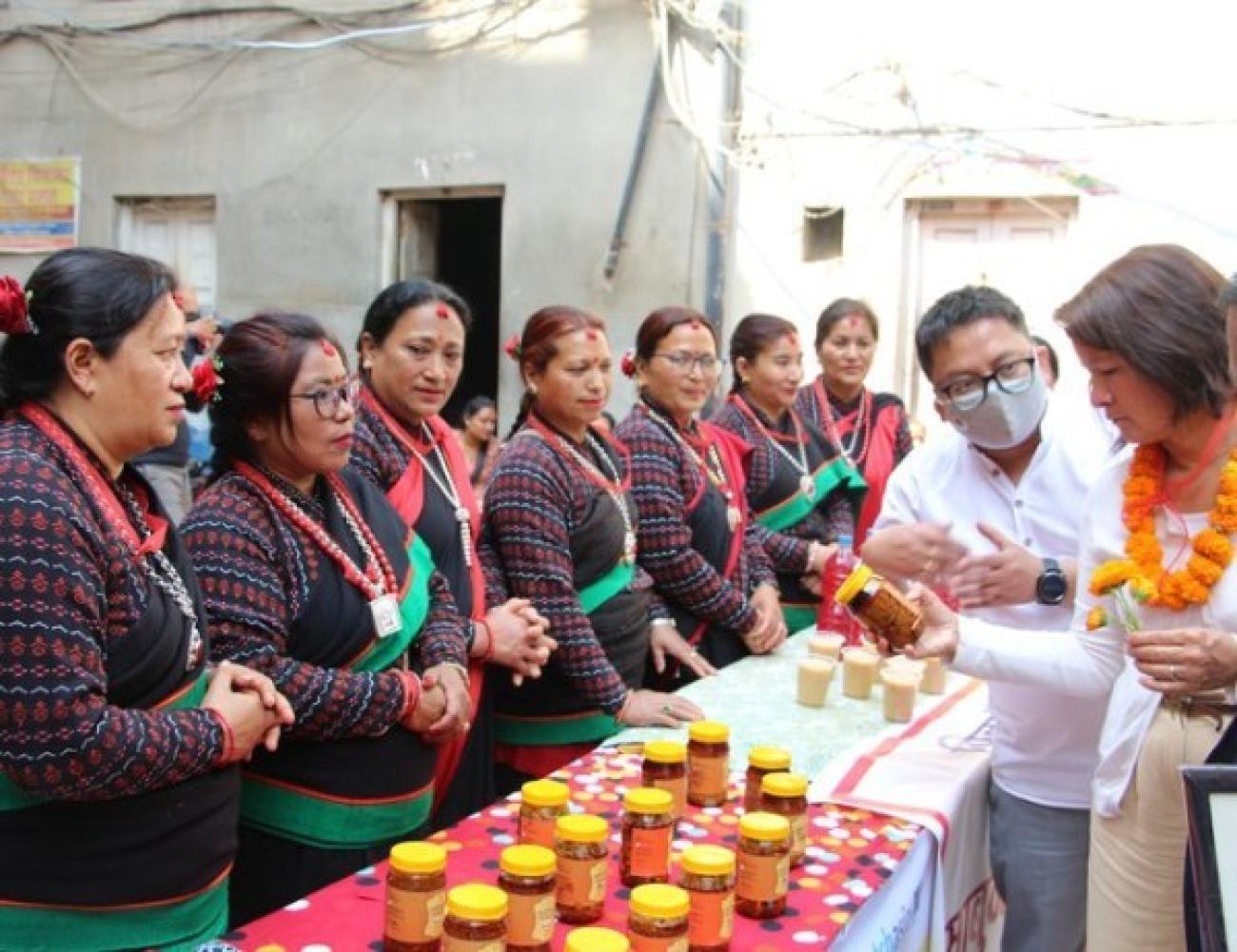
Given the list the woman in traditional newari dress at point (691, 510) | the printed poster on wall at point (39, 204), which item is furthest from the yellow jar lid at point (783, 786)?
the printed poster on wall at point (39, 204)

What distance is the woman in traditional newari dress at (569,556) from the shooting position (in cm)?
287

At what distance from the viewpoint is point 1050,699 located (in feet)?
7.59

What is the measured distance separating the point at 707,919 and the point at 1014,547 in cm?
108

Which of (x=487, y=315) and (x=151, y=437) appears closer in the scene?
(x=151, y=437)

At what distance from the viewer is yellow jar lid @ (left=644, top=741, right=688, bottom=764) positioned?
2037 millimetres

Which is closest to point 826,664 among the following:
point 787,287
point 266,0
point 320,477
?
point 320,477

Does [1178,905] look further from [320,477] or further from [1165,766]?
[320,477]

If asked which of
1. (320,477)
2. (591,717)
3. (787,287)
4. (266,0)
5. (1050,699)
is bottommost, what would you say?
(591,717)

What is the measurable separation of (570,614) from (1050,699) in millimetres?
1067

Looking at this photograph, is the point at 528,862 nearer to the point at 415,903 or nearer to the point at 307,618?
the point at 415,903

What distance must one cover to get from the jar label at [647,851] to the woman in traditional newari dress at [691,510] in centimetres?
143

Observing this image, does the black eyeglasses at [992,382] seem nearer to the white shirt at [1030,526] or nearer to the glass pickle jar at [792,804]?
the white shirt at [1030,526]

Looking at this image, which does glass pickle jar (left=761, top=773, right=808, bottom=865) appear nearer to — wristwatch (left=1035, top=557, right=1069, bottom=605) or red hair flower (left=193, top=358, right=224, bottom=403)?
wristwatch (left=1035, top=557, right=1069, bottom=605)

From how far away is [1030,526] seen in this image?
2.50 metres
